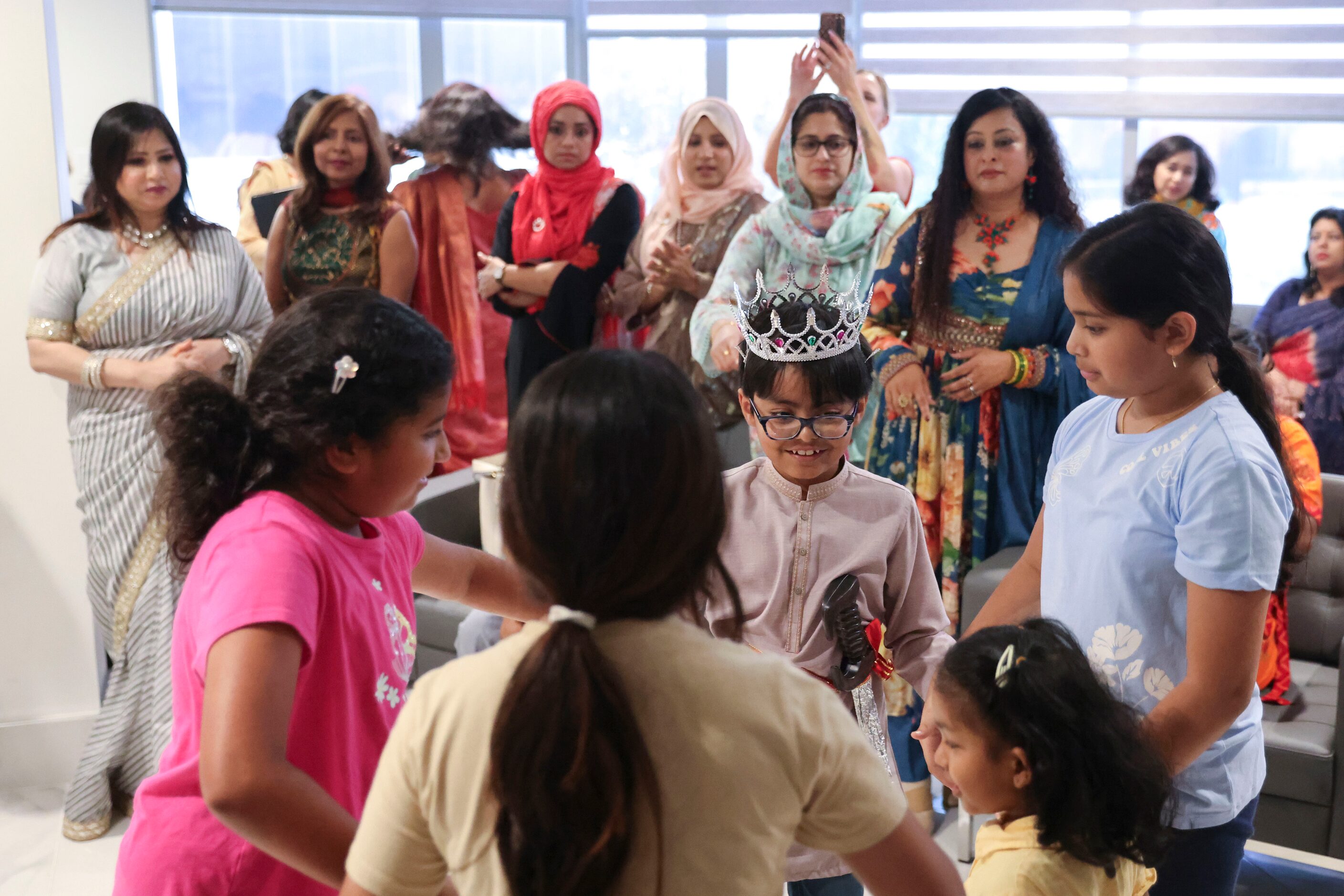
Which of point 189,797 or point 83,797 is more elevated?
point 189,797

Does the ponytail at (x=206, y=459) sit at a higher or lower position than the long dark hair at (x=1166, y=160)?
lower

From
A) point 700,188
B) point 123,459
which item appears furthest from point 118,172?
point 700,188

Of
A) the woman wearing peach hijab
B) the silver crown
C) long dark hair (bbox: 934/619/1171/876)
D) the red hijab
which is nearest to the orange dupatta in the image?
the red hijab

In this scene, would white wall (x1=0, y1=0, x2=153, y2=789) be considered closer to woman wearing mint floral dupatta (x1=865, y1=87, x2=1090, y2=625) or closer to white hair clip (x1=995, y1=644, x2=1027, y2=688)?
woman wearing mint floral dupatta (x1=865, y1=87, x2=1090, y2=625)

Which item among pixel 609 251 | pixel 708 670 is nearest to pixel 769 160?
pixel 609 251

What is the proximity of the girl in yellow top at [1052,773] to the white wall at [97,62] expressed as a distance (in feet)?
16.5

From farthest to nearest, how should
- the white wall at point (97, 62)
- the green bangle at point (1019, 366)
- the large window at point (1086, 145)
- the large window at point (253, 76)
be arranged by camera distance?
1. the large window at point (1086, 145)
2. the large window at point (253, 76)
3. the white wall at point (97, 62)
4. the green bangle at point (1019, 366)

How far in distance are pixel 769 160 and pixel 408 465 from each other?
115 inches

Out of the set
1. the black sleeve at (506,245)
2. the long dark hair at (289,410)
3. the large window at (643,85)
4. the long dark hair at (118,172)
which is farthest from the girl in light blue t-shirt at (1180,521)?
the large window at (643,85)

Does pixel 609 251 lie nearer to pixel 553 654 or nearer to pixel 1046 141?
pixel 1046 141

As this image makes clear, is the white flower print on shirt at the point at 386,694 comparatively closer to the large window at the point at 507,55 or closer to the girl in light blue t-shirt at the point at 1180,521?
the girl in light blue t-shirt at the point at 1180,521

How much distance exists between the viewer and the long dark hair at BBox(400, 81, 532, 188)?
385 centimetres

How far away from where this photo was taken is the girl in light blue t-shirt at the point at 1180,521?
1197 millimetres

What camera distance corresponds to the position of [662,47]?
586 centimetres
